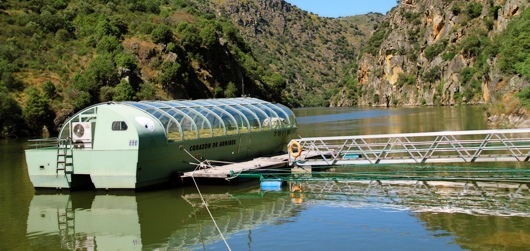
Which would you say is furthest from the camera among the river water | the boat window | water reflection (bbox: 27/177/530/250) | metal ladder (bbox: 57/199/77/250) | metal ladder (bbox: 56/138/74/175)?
metal ladder (bbox: 56/138/74/175)

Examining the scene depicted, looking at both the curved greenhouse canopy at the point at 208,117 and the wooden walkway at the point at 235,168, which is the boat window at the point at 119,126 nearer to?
the curved greenhouse canopy at the point at 208,117

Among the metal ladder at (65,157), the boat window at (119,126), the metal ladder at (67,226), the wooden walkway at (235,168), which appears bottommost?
the metal ladder at (67,226)

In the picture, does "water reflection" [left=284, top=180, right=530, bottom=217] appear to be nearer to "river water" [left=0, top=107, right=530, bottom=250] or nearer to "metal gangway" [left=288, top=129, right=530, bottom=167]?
"river water" [left=0, top=107, right=530, bottom=250]

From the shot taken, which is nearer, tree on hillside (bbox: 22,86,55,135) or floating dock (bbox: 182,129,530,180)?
floating dock (bbox: 182,129,530,180)

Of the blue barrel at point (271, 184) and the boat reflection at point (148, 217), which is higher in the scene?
the blue barrel at point (271, 184)

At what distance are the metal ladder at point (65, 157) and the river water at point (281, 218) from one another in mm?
1498

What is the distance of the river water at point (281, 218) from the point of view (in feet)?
62.9

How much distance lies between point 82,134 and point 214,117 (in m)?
7.87

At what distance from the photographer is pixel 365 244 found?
18516 millimetres

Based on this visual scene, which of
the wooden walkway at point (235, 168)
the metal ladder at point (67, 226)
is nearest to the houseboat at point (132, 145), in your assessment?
the wooden walkway at point (235, 168)

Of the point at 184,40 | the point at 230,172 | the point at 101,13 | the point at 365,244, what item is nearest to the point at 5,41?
the point at 101,13

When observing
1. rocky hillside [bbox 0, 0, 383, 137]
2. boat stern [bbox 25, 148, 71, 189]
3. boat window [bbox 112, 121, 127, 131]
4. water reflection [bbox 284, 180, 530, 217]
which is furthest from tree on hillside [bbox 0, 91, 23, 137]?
water reflection [bbox 284, 180, 530, 217]

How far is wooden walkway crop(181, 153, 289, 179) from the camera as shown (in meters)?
30.8

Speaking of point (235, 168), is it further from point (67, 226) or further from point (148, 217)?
point (67, 226)
